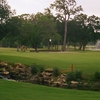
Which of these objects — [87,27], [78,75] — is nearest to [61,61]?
[78,75]

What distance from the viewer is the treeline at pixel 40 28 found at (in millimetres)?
43562

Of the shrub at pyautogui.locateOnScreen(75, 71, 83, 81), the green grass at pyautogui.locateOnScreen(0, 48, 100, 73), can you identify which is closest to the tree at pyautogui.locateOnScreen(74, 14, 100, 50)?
the green grass at pyautogui.locateOnScreen(0, 48, 100, 73)

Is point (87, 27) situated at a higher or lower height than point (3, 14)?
higher

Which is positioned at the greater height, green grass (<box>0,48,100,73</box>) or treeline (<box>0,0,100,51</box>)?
treeline (<box>0,0,100,51</box>)

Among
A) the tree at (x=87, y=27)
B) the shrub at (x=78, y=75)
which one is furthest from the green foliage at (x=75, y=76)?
the tree at (x=87, y=27)

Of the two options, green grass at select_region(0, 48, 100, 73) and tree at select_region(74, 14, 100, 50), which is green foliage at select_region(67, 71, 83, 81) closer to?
green grass at select_region(0, 48, 100, 73)

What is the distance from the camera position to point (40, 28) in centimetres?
7712

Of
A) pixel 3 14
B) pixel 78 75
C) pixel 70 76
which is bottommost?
pixel 70 76

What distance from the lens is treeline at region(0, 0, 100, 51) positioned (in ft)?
143

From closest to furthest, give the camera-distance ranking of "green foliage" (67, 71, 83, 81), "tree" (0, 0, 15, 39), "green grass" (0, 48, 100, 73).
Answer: "green foliage" (67, 71, 83, 81) → "green grass" (0, 48, 100, 73) → "tree" (0, 0, 15, 39)

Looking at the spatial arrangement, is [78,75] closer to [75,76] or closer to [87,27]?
[75,76]

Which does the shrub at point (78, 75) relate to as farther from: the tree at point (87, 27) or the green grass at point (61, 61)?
the tree at point (87, 27)

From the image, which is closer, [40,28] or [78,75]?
[78,75]

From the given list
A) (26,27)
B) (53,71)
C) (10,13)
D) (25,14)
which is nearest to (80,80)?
(53,71)
